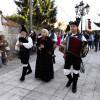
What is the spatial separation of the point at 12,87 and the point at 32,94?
780 millimetres

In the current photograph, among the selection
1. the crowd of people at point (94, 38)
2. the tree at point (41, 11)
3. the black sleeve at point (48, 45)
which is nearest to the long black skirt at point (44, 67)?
the black sleeve at point (48, 45)

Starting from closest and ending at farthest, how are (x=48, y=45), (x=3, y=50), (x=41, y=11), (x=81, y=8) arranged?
(x=48, y=45) < (x=3, y=50) < (x=81, y=8) < (x=41, y=11)

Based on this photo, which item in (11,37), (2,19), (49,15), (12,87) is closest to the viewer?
(12,87)

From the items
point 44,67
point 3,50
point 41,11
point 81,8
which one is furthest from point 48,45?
point 41,11

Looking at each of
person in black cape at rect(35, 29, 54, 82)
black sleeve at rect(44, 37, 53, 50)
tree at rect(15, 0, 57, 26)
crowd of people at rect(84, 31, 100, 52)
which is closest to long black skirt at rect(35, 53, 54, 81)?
person in black cape at rect(35, 29, 54, 82)

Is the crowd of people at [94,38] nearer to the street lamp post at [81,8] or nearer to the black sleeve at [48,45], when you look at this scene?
the street lamp post at [81,8]

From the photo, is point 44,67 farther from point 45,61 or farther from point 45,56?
point 45,56

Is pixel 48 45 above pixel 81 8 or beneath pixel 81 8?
beneath

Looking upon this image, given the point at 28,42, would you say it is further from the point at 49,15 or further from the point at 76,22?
the point at 49,15

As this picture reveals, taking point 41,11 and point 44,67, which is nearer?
point 44,67

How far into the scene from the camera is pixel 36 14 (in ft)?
101

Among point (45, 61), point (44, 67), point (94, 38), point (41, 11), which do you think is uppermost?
point (41, 11)

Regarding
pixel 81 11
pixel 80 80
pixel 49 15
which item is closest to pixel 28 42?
pixel 80 80

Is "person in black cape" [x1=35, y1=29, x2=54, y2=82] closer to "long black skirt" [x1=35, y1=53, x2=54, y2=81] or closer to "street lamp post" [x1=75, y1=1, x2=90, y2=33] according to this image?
"long black skirt" [x1=35, y1=53, x2=54, y2=81]
